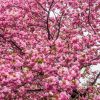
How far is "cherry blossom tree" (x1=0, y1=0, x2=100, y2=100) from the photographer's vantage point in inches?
378

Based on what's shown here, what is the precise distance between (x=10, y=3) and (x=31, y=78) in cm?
703

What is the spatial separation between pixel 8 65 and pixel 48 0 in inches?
212

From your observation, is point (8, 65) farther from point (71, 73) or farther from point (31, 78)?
point (71, 73)

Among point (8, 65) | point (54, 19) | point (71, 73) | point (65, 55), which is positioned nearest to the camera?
point (71, 73)

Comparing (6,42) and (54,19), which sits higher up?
(54,19)

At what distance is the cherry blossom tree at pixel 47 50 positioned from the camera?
31.5 ft

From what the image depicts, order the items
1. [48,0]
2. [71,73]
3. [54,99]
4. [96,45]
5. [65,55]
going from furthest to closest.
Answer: [48,0] → [96,45] → [65,55] → [71,73] → [54,99]

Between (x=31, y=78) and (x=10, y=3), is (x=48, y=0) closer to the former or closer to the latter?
(x=10, y=3)

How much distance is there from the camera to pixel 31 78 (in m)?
9.80

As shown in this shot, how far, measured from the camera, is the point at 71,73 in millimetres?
9656

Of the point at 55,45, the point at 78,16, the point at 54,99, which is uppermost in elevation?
the point at 78,16

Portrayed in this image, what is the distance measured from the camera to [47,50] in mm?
11359

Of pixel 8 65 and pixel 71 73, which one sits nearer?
pixel 71 73

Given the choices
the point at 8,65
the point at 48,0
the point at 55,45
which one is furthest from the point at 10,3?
the point at 8,65
